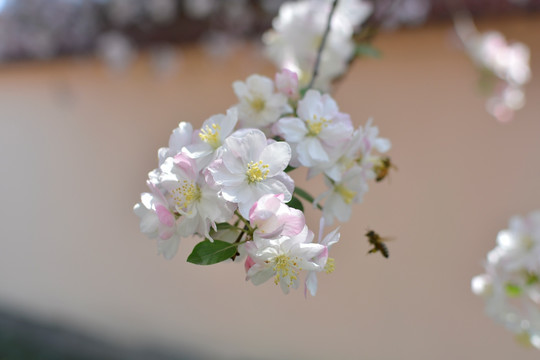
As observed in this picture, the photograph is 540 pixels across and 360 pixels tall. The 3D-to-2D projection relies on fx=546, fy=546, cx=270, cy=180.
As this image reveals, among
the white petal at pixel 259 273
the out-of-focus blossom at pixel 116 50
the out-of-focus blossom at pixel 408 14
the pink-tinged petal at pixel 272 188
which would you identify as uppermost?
the out-of-focus blossom at pixel 116 50

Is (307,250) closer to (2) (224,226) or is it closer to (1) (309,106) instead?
(2) (224,226)

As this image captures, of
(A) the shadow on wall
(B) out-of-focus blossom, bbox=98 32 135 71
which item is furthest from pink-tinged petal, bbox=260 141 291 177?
(B) out-of-focus blossom, bbox=98 32 135 71

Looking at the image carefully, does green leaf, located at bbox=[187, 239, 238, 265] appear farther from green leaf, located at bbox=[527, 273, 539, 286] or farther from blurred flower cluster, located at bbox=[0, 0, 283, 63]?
blurred flower cluster, located at bbox=[0, 0, 283, 63]

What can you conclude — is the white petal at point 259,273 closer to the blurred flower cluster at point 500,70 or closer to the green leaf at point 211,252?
the green leaf at point 211,252

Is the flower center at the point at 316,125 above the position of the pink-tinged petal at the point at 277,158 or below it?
above

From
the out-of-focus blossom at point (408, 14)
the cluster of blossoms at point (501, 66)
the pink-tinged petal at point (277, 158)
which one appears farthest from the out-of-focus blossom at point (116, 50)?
the pink-tinged petal at point (277, 158)

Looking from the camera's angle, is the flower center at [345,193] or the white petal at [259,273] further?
the flower center at [345,193]

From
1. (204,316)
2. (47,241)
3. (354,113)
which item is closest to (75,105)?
(47,241)
